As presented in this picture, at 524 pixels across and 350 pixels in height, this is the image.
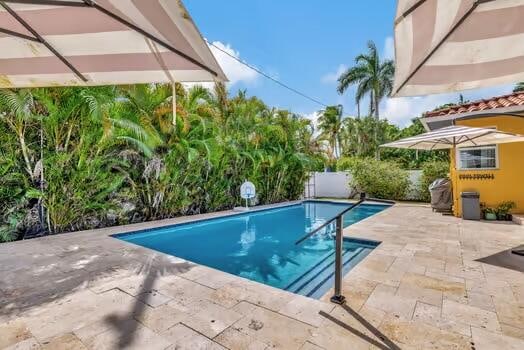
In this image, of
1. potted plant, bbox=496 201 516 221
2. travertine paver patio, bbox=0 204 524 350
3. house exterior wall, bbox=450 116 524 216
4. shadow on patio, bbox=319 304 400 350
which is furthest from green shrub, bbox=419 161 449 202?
shadow on patio, bbox=319 304 400 350

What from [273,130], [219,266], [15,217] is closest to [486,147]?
[273,130]

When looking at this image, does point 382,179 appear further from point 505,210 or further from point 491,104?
point 505,210

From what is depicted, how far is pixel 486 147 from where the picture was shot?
8.75 meters

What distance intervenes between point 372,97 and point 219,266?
2312cm

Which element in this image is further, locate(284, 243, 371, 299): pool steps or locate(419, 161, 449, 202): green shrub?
locate(419, 161, 449, 202): green shrub

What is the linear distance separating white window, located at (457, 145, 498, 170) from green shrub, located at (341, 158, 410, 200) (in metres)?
5.54

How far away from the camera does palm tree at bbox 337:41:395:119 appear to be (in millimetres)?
23391

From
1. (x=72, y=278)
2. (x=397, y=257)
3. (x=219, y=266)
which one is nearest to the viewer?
(x=72, y=278)

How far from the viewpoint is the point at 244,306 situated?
10.1 feet

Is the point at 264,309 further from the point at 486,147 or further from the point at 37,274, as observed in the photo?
the point at 486,147

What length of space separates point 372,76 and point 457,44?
23442 millimetres

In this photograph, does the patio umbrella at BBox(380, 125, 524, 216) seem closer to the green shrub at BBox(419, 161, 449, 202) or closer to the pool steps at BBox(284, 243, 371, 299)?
the pool steps at BBox(284, 243, 371, 299)

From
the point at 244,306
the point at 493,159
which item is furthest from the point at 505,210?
the point at 244,306

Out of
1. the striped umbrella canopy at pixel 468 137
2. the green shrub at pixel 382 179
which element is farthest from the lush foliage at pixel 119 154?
the striped umbrella canopy at pixel 468 137
